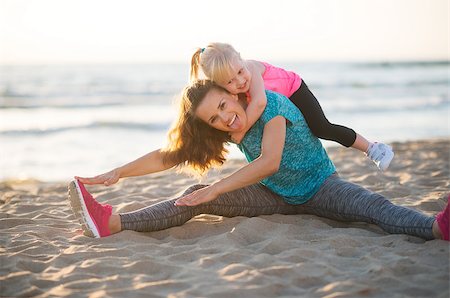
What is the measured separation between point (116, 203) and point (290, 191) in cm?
170

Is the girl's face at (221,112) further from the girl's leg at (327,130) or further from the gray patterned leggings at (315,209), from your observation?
the girl's leg at (327,130)

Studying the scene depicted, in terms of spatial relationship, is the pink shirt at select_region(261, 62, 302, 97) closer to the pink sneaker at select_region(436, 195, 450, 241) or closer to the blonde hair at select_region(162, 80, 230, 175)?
the blonde hair at select_region(162, 80, 230, 175)

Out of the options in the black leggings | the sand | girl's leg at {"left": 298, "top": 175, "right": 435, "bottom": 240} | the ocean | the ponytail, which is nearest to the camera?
the sand

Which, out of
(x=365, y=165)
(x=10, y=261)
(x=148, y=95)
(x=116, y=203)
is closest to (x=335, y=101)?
(x=148, y=95)

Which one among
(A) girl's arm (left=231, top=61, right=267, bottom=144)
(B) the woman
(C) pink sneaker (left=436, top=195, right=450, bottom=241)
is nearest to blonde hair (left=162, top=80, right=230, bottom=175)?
Answer: (B) the woman

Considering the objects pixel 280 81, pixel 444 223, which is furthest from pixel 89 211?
pixel 444 223

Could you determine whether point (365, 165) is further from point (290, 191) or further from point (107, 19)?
point (107, 19)

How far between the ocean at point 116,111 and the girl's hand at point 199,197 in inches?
25.7

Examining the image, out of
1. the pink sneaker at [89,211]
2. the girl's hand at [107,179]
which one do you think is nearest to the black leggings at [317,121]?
the girl's hand at [107,179]

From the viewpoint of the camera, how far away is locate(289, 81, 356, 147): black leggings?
15.5 ft

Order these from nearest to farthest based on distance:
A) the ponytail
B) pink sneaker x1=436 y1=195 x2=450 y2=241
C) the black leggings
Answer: pink sneaker x1=436 y1=195 x2=450 y2=241, the ponytail, the black leggings

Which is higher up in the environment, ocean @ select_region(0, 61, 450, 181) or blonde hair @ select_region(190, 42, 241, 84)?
blonde hair @ select_region(190, 42, 241, 84)

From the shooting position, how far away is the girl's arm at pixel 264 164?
368 centimetres

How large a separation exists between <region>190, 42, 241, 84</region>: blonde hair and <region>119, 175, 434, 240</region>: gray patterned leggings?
792 mm
